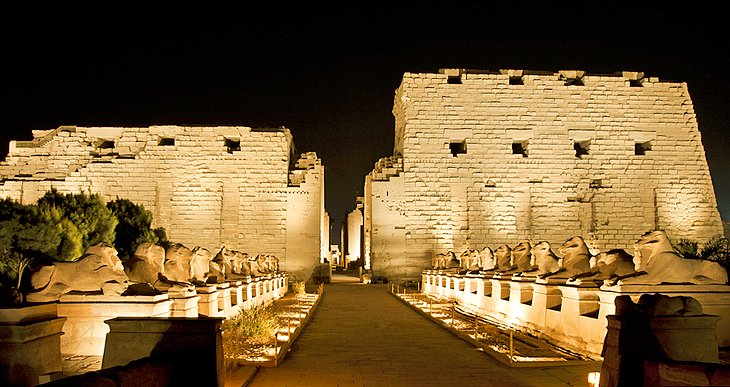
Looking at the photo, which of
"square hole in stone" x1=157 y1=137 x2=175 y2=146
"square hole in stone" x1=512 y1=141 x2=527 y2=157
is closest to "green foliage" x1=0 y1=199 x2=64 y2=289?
"square hole in stone" x1=157 y1=137 x2=175 y2=146

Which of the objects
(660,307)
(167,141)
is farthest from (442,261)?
(660,307)

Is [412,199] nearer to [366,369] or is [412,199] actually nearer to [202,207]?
[202,207]

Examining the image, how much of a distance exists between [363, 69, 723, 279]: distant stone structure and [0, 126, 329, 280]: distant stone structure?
362 cm

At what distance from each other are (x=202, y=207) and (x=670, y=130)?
22.8 m

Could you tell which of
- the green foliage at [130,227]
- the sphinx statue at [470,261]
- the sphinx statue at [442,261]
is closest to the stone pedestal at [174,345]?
the sphinx statue at [470,261]

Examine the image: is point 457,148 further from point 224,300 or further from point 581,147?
point 224,300

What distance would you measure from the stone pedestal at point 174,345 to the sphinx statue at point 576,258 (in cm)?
654

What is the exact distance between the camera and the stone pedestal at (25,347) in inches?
173

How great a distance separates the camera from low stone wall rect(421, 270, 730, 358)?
22.7 ft

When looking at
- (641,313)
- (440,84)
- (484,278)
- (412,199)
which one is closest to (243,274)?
(484,278)

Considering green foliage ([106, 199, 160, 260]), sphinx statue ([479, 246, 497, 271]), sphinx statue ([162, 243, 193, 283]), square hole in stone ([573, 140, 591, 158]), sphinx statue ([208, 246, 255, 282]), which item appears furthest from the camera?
square hole in stone ([573, 140, 591, 158])

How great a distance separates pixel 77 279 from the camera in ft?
21.1

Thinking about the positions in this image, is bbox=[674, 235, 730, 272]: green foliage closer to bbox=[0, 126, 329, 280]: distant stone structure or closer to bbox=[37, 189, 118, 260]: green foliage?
bbox=[0, 126, 329, 280]: distant stone structure

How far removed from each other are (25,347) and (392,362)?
157 inches
